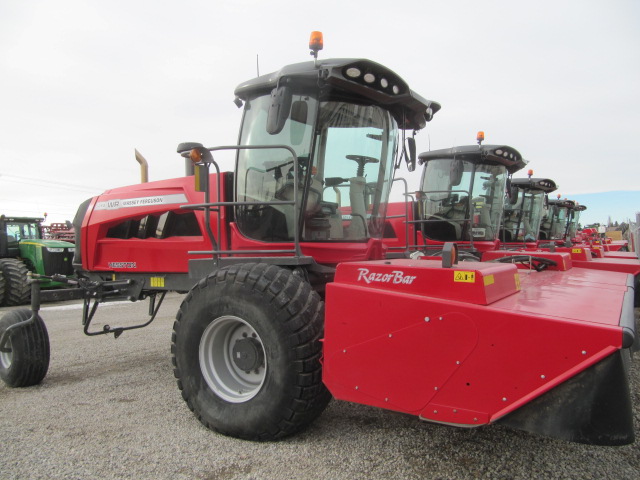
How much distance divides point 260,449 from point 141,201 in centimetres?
245

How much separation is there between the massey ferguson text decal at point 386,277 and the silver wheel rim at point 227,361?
77 cm

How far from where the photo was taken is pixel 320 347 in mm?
2641

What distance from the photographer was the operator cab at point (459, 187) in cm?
677

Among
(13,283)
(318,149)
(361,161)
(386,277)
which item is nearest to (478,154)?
(361,161)

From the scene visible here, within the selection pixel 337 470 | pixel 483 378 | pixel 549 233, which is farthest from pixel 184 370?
pixel 549 233

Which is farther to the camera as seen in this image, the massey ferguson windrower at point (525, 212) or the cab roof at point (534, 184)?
the cab roof at point (534, 184)

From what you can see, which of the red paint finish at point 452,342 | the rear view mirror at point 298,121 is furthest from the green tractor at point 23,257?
the red paint finish at point 452,342

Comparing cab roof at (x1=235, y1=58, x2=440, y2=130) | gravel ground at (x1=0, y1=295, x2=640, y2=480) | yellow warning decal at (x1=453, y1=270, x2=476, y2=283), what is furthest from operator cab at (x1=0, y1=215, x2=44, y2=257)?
yellow warning decal at (x1=453, y1=270, x2=476, y2=283)

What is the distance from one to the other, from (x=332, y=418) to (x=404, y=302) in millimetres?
1140

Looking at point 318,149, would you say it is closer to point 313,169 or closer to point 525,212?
point 313,169

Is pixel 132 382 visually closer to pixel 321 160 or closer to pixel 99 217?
pixel 99 217

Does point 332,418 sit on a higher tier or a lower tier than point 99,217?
lower

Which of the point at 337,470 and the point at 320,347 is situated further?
the point at 320,347

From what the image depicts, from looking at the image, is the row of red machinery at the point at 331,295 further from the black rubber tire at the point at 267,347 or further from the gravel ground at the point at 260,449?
the gravel ground at the point at 260,449
